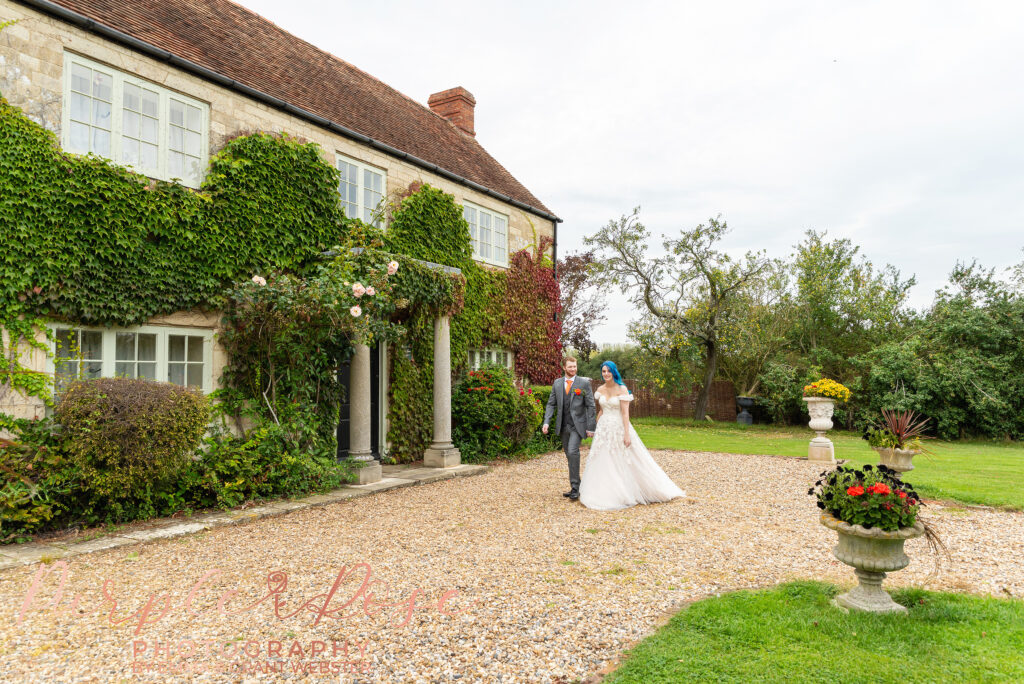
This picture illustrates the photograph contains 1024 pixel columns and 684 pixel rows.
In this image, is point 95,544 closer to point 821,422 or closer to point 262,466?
point 262,466

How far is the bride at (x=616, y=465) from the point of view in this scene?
7.81 meters

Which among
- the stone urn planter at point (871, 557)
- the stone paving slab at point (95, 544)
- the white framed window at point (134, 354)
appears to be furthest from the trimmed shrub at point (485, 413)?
the stone urn planter at point (871, 557)

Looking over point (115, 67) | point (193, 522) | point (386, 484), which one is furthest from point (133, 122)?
point (386, 484)

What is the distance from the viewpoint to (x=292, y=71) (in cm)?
1090

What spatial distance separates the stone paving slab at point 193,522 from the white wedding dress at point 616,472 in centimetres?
304

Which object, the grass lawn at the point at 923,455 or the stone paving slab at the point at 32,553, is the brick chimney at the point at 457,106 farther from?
the stone paving slab at the point at 32,553

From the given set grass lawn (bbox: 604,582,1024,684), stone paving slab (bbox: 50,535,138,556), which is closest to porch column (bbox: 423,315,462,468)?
stone paving slab (bbox: 50,535,138,556)

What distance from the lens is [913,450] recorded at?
11.0 metres

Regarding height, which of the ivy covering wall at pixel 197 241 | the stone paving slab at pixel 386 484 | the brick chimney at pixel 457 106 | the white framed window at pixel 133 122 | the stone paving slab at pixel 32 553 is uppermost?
the brick chimney at pixel 457 106

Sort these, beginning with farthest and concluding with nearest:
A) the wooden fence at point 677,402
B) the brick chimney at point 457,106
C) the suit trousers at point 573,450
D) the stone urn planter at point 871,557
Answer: the wooden fence at point 677,402, the brick chimney at point 457,106, the suit trousers at point 573,450, the stone urn planter at point 871,557

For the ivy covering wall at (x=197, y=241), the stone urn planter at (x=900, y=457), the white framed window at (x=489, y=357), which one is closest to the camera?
the ivy covering wall at (x=197, y=241)

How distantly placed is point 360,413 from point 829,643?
23.6 ft

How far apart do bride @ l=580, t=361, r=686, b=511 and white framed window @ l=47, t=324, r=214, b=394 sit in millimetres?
5317

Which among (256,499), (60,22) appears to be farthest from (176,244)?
(256,499)
